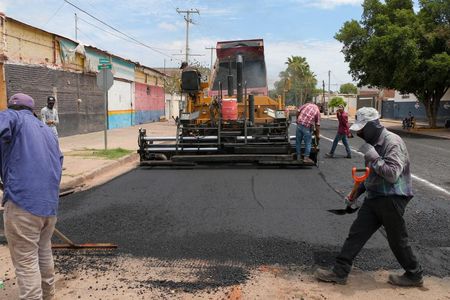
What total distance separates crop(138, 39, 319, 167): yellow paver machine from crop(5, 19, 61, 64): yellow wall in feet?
24.1

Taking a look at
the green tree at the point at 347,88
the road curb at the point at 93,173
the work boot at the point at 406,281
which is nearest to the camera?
the work boot at the point at 406,281

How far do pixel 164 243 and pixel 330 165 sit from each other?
7572mm

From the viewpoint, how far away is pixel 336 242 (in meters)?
5.51

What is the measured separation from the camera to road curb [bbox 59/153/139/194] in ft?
29.6

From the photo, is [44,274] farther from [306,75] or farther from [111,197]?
[306,75]

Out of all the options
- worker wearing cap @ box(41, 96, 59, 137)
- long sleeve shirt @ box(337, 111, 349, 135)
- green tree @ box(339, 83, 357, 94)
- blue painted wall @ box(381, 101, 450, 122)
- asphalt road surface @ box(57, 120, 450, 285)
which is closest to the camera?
asphalt road surface @ box(57, 120, 450, 285)

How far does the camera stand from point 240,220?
21.3ft

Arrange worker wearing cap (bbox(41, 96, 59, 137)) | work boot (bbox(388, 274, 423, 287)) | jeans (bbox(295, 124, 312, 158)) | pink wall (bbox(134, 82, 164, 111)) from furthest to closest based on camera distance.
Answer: pink wall (bbox(134, 82, 164, 111)) < jeans (bbox(295, 124, 312, 158)) < worker wearing cap (bbox(41, 96, 59, 137)) < work boot (bbox(388, 274, 423, 287))

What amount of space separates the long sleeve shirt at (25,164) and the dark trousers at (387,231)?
2.54 m

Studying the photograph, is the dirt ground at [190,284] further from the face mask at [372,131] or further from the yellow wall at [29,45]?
the yellow wall at [29,45]

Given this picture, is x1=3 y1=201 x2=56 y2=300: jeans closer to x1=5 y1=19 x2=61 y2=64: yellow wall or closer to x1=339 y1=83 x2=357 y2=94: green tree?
x1=5 y1=19 x2=61 y2=64: yellow wall

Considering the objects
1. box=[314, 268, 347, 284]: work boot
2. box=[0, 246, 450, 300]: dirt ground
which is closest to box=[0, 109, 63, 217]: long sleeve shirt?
box=[0, 246, 450, 300]: dirt ground

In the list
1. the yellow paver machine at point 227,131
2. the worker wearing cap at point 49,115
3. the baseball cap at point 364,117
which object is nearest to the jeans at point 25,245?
the baseball cap at point 364,117

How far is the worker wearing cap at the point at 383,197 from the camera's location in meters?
4.00
